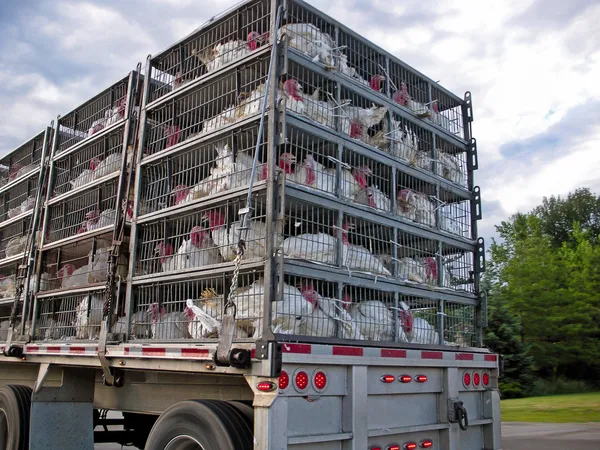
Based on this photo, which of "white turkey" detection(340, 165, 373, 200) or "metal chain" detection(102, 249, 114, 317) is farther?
"metal chain" detection(102, 249, 114, 317)

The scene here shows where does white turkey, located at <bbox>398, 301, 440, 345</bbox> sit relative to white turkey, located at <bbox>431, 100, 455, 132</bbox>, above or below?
below

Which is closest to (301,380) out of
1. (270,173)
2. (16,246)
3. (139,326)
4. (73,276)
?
(270,173)

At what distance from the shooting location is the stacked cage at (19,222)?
762cm

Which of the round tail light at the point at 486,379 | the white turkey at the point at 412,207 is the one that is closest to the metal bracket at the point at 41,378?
the white turkey at the point at 412,207

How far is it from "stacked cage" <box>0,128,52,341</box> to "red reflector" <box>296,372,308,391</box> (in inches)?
183

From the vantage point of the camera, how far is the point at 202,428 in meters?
4.25

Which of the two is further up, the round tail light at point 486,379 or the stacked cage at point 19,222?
the stacked cage at point 19,222

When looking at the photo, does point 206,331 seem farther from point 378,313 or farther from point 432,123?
point 432,123

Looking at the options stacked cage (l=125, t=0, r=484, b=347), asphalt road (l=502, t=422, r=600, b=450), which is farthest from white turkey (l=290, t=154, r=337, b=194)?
asphalt road (l=502, t=422, r=600, b=450)

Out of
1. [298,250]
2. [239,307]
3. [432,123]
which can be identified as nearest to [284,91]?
[298,250]

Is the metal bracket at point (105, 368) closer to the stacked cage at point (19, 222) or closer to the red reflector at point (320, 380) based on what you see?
the red reflector at point (320, 380)

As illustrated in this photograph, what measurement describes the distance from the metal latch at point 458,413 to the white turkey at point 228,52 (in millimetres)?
3388

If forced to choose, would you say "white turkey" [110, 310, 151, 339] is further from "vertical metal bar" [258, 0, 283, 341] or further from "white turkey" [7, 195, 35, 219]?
"white turkey" [7, 195, 35, 219]

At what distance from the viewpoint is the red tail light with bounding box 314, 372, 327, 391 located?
4.23m
